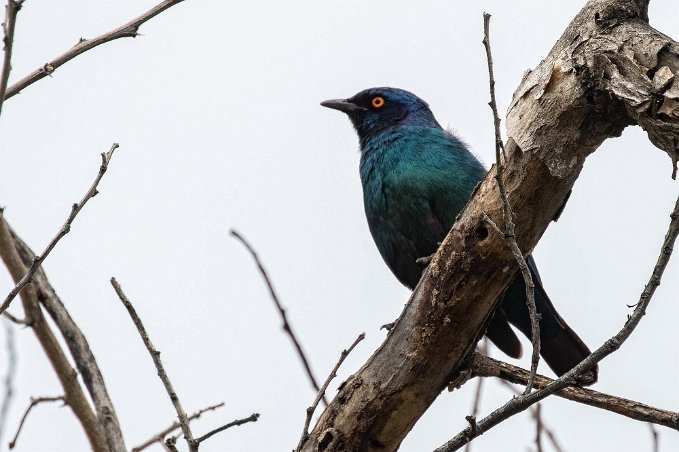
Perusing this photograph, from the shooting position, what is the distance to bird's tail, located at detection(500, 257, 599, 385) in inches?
215

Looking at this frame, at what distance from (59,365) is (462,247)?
6.07ft

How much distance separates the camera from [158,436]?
13.4 feet

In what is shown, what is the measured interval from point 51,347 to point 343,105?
346 cm

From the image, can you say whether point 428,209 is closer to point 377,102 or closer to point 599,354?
point 377,102

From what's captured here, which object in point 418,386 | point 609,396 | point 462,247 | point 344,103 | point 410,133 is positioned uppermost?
point 344,103

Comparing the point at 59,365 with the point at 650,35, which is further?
the point at 59,365

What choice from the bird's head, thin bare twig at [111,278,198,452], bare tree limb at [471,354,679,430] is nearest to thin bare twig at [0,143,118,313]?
thin bare twig at [111,278,198,452]

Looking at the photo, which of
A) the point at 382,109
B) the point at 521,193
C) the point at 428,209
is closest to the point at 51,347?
the point at 521,193

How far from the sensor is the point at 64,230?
3.16 meters

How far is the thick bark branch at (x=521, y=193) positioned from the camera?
11.7 feet

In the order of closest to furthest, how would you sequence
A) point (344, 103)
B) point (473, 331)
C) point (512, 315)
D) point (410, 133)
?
point (473, 331) → point (512, 315) → point (410, 133) → point (344, 103)

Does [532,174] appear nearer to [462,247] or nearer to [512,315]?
[462,247]

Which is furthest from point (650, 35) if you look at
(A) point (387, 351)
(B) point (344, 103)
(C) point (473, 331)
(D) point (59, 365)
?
(B) point (344, 103)

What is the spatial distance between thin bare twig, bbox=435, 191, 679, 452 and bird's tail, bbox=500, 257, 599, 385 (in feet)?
7.48
